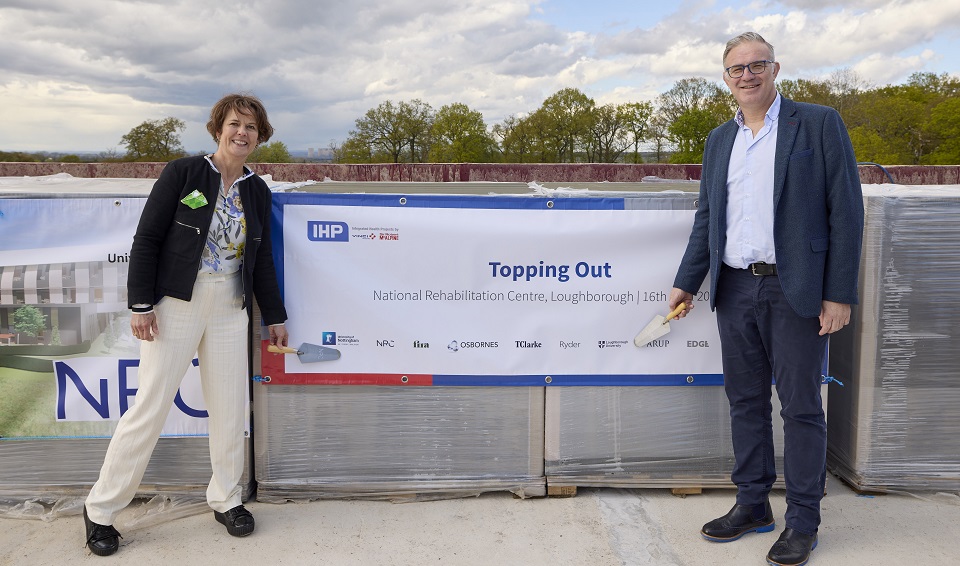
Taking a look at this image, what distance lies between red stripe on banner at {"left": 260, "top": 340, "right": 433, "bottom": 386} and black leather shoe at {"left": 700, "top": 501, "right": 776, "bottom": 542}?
1.45 metres

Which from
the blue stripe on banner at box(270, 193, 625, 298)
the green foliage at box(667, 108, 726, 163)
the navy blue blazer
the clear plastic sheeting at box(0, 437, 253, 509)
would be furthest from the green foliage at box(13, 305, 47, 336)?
the green foliage at box(667, 108, 726, 163)

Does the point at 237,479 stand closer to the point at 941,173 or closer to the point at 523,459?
the point at 523,459

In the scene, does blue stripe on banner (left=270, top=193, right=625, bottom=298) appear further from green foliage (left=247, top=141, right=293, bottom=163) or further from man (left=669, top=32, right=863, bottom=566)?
green foliage (left=247, top=141, right=293, bottom=163)

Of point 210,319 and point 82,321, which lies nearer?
point 210,319

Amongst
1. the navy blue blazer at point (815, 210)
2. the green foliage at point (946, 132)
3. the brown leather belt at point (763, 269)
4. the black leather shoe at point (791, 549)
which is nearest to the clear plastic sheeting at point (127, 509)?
the black leather shoe at point (791, 549)

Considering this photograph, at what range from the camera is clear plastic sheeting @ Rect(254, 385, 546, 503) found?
358cm

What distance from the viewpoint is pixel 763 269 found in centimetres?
296

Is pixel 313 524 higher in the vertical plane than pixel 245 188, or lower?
lower

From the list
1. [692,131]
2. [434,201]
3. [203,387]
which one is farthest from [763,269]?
[692,131]

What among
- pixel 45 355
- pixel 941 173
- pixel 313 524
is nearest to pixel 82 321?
pixel 45 355

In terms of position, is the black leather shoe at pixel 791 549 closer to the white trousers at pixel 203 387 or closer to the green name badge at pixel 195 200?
Answer: the white trousers at pixel 203 387

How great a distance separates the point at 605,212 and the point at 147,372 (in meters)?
2.18

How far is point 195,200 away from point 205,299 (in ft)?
1.39

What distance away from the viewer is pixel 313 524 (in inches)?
133
